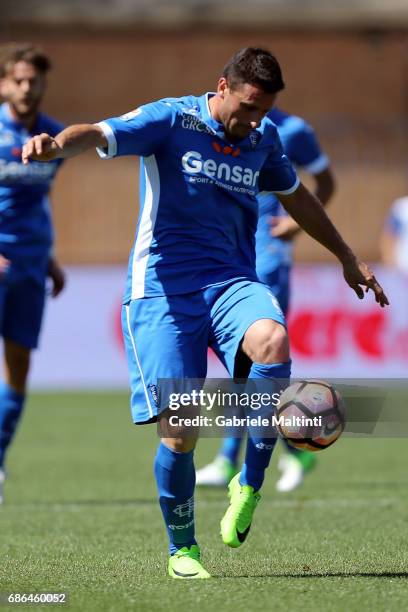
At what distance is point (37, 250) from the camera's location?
28.1ft

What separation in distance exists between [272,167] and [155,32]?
61.3ft

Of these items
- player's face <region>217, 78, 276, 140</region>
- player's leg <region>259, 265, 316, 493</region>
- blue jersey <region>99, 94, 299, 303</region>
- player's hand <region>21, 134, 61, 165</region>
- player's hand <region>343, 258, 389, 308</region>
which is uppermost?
player's face <region>217, 78, 276, 140</region>

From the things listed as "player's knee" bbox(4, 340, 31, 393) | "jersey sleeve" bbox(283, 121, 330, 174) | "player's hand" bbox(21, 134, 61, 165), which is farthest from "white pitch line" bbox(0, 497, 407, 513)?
"player's hand" bbox(21, 134, 61, 165)

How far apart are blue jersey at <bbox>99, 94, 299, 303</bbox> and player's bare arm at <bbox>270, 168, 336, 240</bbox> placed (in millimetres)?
2516

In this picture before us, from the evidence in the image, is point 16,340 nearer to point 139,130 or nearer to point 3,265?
point 3,265

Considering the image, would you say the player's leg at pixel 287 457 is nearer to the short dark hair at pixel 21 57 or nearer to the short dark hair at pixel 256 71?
the short dark hair at pixel 21 57

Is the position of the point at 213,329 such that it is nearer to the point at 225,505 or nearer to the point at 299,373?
the point at 225,505

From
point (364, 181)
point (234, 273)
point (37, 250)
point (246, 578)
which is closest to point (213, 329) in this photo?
point (234, 273)

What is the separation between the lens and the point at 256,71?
205 inches

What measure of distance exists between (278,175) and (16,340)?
329 cm

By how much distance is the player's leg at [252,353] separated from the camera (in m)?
5.25

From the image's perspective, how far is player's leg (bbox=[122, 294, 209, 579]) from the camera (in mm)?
5305

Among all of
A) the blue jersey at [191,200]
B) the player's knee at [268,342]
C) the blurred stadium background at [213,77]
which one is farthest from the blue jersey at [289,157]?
the blurred stadium background at [213,77]

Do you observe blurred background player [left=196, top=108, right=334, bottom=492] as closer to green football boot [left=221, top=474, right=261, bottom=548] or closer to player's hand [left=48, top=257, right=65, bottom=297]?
player's hand [left=48, top=257, right=65, bottom=297]
